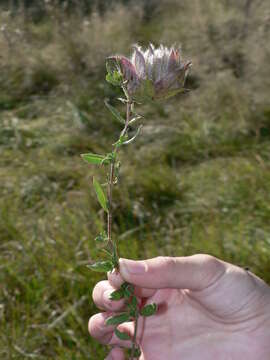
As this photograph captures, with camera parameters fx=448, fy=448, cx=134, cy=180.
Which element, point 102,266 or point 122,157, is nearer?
point 102,266

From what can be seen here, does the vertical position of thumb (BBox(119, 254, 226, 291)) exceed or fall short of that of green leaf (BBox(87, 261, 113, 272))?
it falls short

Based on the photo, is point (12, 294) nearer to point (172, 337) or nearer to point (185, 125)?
point (172, 337)

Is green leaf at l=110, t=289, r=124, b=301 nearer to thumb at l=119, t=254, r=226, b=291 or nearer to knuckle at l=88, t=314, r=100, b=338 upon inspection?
thumb at l=119, t=254, r=226, b=291

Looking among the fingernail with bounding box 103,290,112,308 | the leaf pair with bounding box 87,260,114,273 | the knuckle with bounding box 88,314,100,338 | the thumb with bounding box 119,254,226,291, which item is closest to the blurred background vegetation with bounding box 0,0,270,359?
the knuckle with bounding box 88,314,100,338

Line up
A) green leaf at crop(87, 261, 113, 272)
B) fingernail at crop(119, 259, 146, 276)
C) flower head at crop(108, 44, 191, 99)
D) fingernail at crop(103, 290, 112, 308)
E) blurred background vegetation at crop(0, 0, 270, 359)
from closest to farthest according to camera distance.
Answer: flower head at crop(108, 44, 191, 99) < green leaf at crop(87, 261, 113, 272) < fingernail at crop(119, 259, 146, 276) < fingernail at crop(103, 290, 112, 308) < blurred background vegetation at crop(0, 0, 270, 359)

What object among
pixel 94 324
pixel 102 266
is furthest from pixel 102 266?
pixel 94 324

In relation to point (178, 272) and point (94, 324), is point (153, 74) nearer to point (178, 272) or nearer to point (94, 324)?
point (178, 272)
